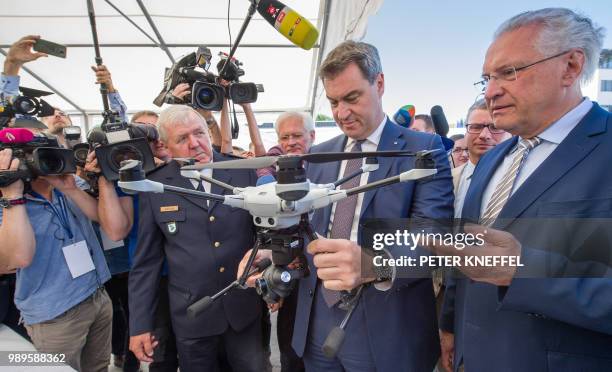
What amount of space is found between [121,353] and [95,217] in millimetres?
1655

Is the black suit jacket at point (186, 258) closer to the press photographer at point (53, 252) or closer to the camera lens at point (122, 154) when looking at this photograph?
the camera lens at point (122, 154)

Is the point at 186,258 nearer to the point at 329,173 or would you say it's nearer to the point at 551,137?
the point at 329,173

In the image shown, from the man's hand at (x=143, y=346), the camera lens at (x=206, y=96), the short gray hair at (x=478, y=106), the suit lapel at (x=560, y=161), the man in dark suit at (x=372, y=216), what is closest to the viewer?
the suit lapel at (x=560, y=161)

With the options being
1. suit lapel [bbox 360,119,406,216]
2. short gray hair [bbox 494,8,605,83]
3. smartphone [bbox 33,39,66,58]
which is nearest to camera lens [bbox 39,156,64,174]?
smartphone [bbox 33,39,66,58]

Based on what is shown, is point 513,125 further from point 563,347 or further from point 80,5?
point 80,5

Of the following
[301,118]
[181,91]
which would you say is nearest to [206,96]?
[181,91]

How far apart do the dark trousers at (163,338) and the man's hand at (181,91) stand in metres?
1.19

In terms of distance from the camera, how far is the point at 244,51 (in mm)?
6141

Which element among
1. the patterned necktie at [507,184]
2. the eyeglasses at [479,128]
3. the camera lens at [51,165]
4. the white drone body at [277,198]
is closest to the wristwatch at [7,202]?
the camera lens at [51,165]

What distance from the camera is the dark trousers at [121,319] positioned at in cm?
272

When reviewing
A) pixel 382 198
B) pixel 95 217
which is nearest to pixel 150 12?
pixel 95 217

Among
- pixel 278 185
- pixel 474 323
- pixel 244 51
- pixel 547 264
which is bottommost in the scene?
pixel 474 323

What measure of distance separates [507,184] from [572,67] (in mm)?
391

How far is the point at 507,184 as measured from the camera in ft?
3.53
